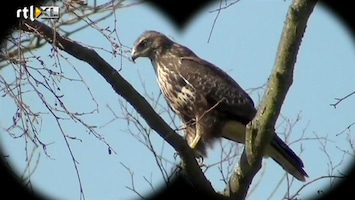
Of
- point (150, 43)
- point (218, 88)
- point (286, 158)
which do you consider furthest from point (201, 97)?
point (286, 158)

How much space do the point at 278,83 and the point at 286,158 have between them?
1245mm

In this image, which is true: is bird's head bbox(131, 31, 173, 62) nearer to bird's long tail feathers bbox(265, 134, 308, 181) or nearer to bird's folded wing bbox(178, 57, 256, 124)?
bird's folded wing bbox(178, 57, 256, 124)

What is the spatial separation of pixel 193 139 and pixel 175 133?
146cm

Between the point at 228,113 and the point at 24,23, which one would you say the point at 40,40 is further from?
the point at 228,113

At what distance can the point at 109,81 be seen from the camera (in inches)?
150

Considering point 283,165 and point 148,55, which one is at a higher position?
point 148,55

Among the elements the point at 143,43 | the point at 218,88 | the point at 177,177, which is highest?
the point at 143,43

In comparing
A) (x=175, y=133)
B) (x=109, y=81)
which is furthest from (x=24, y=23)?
(x=175, y=133)

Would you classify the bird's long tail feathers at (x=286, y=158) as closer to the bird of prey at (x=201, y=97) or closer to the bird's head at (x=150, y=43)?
the bird of prey at (x=201, y=97)

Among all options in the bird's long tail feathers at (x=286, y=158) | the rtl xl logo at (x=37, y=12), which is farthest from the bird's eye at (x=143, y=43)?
the rtl xl logo at (x=37, y=12)

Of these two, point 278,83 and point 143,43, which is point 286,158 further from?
point 143,43

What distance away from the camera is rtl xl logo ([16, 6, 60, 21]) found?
3941 millimetres

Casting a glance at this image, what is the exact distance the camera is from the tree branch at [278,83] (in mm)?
4008

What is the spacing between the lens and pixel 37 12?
4016 millimetres
